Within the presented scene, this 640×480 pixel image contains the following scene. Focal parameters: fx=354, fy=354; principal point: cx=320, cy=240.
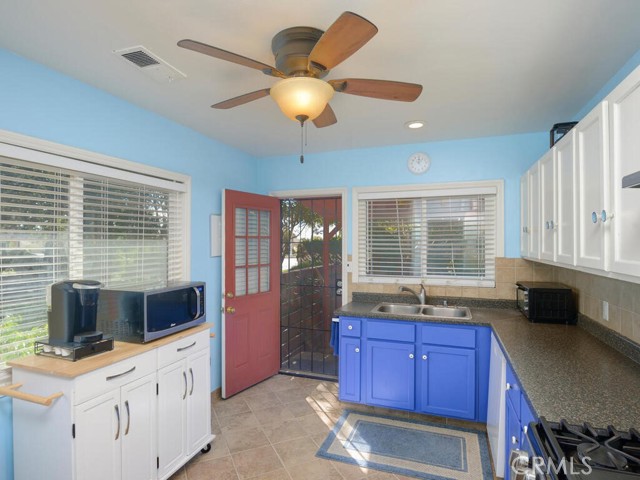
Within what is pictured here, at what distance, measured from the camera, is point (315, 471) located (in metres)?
2.31

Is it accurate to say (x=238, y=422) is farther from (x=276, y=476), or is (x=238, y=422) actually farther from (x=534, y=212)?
(x=534, y=212)

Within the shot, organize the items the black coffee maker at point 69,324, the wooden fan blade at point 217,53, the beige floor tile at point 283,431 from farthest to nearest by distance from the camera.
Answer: the beige floor tile at point 283,431 < the black coffee maker at point 69,324 < the wooden fan blade at point 217,53

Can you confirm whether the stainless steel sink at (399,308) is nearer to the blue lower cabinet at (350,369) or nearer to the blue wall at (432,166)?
the blue lower cabinet at (350,369)

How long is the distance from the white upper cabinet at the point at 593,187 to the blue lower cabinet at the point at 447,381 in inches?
53.1

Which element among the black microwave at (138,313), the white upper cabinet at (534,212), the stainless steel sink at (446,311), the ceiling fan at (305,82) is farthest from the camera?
the stainless steel sink at (446,311)

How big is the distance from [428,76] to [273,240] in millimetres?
2349

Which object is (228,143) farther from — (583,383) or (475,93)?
(583,383)

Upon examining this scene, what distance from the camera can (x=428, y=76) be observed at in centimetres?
207

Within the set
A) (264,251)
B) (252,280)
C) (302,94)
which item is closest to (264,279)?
(252,280)

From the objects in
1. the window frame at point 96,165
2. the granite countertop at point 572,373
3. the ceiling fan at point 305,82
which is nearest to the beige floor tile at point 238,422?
the window frame at point 96,165

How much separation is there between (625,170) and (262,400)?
3.15 meters

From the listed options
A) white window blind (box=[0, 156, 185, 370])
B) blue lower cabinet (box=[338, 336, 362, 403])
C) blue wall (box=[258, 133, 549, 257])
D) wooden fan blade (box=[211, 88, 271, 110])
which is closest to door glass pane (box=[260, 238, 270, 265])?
blue wall (box=[258, 133, 549, 257])

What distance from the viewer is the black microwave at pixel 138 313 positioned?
2.08 m

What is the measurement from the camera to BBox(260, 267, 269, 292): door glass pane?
3.76 m
